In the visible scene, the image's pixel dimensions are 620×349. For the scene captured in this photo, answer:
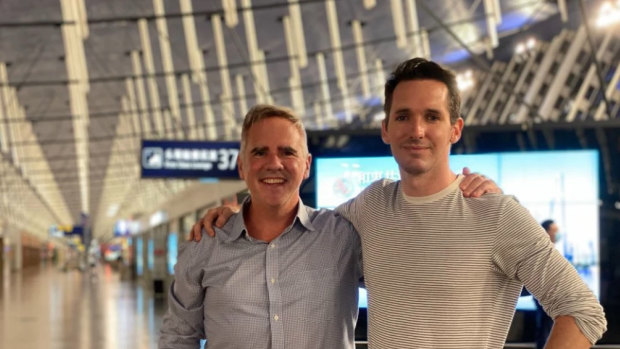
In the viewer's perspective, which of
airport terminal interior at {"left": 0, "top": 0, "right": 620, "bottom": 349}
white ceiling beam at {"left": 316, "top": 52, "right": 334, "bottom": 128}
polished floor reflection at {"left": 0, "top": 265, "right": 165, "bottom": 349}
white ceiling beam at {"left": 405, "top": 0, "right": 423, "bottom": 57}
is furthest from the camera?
white ceiling beam at {"left": 316, "top": 52, "right": 334, "bottom": 128}

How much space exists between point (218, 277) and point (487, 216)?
3.33 ft

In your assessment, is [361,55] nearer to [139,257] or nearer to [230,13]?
[230,13]

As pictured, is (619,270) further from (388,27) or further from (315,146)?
(388,27)

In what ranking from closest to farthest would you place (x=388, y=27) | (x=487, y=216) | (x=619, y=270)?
(x=487, y=216)
(x=619, y=270)
(x=388, y=27)

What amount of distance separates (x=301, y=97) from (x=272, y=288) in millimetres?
38666

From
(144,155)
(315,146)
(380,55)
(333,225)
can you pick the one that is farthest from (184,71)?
(333,225)

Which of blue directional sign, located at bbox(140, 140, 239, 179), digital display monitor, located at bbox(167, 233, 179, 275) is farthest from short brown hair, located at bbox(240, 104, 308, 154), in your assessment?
digital display monitor, located at bbox(167, 233, 179, 275)

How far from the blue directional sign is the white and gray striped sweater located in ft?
40.1

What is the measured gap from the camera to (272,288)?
10.0ft

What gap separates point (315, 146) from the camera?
5.64m

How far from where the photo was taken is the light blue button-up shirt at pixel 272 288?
307 centimetres

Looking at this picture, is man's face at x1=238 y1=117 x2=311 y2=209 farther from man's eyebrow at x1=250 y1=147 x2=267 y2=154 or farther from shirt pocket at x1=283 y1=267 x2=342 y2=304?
shirt pocket at x1=283 y1=267 x2=342 y2=304

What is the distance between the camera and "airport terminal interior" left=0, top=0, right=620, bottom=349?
584 cm

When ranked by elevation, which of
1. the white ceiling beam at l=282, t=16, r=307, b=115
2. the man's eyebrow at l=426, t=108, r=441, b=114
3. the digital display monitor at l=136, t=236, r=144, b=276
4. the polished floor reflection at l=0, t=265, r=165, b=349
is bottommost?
the polished floor reflection at l=0, t=265, r=165, b=349
